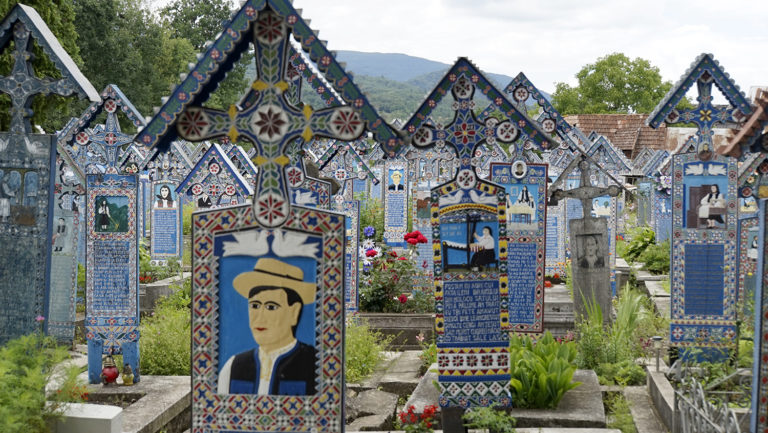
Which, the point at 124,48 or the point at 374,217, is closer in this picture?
the point at 374,217

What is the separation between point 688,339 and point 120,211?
6.53 m

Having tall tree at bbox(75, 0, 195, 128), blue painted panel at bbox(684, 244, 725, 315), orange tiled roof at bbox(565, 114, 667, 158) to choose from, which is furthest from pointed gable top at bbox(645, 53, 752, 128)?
orange tiled roof at bbox(565, 114, 667, 158)

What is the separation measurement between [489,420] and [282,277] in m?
2.19

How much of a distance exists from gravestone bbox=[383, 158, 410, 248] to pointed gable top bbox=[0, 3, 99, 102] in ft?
44.8

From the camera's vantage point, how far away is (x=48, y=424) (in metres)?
6.41

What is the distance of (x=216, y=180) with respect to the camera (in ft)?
40.8

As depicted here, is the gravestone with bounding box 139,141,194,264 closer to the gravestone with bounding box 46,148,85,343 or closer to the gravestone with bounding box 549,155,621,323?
the gravestone with bounding box 46,148,85,343

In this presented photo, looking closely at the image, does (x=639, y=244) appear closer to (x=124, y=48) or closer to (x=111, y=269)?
(x=111, y=269)

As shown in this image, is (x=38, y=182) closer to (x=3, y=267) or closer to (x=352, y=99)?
(x=3, y=267)

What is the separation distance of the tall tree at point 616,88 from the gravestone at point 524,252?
48010 mm

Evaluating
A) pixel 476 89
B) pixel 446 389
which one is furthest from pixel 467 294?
pixel 476 89

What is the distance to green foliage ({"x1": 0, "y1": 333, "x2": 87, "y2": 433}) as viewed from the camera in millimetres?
5945

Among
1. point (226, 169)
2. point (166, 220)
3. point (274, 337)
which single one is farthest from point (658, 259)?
point (274, 337)

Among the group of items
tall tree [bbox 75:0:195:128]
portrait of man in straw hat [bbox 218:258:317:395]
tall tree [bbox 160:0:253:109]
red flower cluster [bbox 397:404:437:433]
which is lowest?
red flower cluster [bbox 397:404:437:433]
